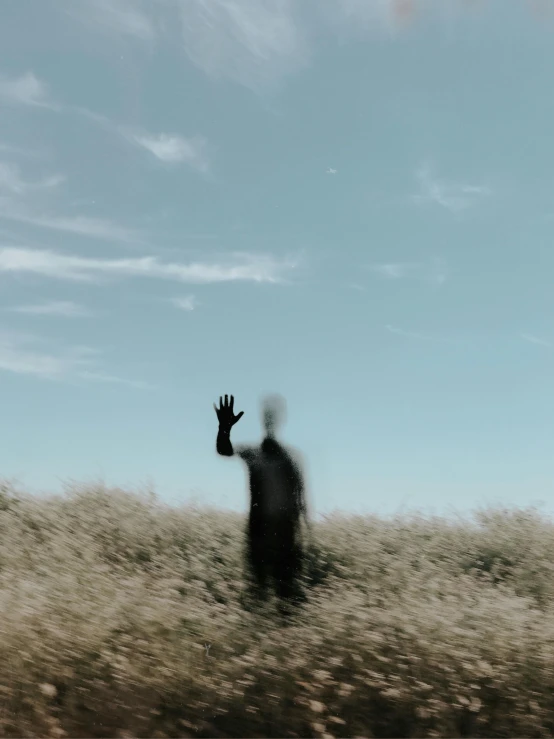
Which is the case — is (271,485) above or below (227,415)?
below

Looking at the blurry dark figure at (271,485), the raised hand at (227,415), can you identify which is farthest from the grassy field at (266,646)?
the raised hand at (227,415)

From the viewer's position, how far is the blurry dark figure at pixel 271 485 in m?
8.52

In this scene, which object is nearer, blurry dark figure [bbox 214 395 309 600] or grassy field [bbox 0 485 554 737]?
grassy field [bbox 0 485 554 737]

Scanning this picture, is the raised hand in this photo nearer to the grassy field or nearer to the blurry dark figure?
the blurry dark figure

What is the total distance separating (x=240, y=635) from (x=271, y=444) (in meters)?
2.01

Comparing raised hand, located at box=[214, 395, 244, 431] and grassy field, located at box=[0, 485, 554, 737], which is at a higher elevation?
raised hand, located at box=[214, 395, 244, 431]

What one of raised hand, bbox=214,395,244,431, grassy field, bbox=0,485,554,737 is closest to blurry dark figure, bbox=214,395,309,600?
raised hand, bbox=214,395,244,431

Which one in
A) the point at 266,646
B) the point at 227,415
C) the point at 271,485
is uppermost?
the point at 227,415

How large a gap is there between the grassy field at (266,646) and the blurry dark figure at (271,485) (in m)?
0.81

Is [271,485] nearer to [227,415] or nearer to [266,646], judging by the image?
[227,415]

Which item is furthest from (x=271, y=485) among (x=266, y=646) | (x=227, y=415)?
(x=266, y=646)

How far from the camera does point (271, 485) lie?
8719mm

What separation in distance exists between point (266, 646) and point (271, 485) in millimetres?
1809

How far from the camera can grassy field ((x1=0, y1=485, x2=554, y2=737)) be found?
249 inches
